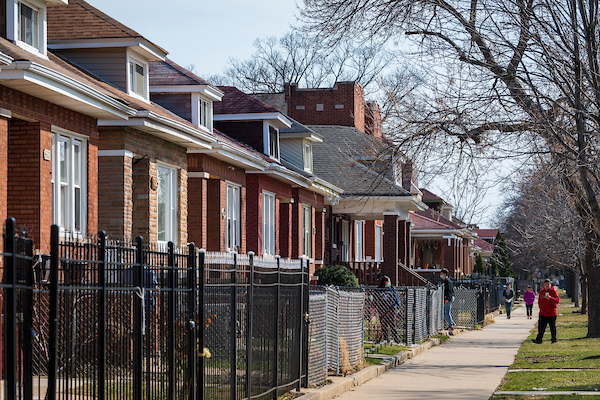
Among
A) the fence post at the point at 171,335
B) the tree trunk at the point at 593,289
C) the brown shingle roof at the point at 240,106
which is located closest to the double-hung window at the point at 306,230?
the brown shingle roof at the point at 240,106

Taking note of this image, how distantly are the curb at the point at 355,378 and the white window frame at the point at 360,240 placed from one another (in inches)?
796

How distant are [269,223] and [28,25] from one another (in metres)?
13.7

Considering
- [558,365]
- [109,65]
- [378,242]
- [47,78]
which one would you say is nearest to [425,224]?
[378,242]

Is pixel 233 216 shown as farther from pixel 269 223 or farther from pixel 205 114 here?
pixel 269 223

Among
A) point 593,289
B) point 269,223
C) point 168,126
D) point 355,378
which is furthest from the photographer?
point 269,223

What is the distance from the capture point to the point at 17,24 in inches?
537

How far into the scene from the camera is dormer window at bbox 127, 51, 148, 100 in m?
17.9

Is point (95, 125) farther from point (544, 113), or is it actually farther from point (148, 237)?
point (544, 113)

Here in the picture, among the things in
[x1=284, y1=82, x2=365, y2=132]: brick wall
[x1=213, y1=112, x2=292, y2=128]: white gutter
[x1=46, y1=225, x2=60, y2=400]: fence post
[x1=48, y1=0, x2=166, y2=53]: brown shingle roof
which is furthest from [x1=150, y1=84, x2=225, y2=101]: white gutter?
[x1=284, y1=82, x2=365, y2=132]: brick wall

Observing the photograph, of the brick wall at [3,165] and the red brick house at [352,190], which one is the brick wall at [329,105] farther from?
the brick wall at [3,165]

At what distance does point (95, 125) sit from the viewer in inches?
602

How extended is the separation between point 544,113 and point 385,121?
3.79 metres

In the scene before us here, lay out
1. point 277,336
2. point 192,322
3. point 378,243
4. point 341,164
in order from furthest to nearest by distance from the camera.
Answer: point 378,243
point 341,164
point 277,336
point 192,322

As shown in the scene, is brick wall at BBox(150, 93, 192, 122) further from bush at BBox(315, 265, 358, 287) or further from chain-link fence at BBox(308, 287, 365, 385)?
bush at BBox(315, 265, 358, 287)
